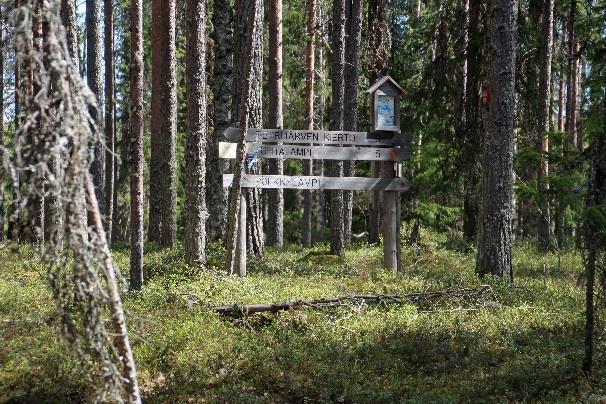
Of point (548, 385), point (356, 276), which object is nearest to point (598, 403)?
point (548, 385)

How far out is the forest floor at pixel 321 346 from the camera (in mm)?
7430

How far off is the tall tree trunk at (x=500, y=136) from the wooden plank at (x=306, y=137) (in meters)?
2.37

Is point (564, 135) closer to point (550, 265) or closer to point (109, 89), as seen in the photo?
point (550, 265)

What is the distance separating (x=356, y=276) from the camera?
41.5 ft

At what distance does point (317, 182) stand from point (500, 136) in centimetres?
371

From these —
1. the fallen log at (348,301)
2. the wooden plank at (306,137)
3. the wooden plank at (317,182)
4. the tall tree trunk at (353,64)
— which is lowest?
the fallen log at (348,301)

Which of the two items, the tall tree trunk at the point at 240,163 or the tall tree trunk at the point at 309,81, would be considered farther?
the tall tree trunk at the point at 309,81

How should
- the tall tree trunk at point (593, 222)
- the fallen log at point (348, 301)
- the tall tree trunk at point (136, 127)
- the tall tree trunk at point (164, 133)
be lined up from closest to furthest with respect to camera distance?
the tall tree trunk at point (593, 222) < the fallen log at point (348, 301) < the tall tree trunk at point (136, 127) < the tall tree trunk at point (164, 133)

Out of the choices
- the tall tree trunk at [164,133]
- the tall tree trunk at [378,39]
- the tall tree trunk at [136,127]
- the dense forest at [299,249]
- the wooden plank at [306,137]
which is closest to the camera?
the dense forest at [299,249]

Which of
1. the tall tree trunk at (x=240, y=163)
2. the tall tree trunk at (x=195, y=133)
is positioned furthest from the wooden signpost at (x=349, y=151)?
the tall tree trunk at (x=195, y=133)

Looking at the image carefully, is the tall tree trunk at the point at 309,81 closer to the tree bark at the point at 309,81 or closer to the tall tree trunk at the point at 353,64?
the tree bark at the point at 309,81

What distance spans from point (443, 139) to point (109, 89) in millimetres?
14345

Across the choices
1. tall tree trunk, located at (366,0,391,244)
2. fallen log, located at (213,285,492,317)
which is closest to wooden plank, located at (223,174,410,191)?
fallen log, located at (213,285,492,317)

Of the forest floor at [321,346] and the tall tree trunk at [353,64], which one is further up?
the tall tree trunk at [353,64]
